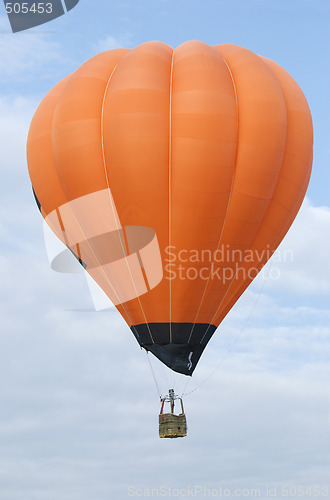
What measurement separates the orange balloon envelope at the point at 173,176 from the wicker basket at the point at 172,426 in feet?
3.47

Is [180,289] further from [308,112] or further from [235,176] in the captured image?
[308,112]

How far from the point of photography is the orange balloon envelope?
19.7m

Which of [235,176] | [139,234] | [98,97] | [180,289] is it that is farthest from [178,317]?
[98,97]

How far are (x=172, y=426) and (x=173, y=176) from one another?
16.5 feet

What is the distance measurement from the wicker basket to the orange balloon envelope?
1.06 meters

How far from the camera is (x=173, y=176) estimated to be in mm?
19719

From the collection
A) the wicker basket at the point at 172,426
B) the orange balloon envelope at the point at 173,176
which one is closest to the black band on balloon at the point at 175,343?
the orange balloon envelope at the point at 173,176

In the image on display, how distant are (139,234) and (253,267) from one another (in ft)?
8.99

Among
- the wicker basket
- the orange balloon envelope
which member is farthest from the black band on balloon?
the wicker basket

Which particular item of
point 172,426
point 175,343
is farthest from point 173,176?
point 172,426

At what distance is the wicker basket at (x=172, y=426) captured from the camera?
1986cm

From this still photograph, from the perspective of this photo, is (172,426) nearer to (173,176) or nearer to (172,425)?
(172,425)

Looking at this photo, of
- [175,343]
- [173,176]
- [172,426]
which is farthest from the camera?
[175,343]

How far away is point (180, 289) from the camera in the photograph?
20406 mm
